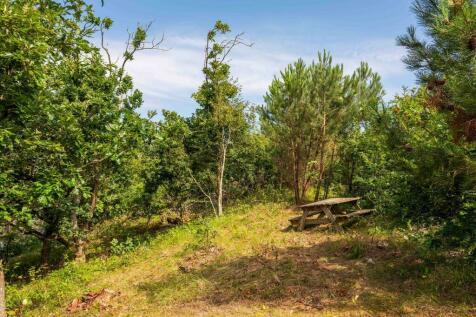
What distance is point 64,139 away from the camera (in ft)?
22.0

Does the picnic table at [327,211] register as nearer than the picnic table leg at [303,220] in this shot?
Yes

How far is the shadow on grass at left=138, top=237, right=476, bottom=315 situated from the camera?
5914mm

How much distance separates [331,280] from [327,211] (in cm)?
404

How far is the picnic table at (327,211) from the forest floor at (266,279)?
43 cm

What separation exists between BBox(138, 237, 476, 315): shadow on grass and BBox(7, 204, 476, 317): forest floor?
21 mm

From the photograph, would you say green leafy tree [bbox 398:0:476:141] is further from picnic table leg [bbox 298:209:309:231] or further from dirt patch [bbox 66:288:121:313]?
dirt patch [bbox 66:288:121:313]

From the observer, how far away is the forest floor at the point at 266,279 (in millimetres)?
6027

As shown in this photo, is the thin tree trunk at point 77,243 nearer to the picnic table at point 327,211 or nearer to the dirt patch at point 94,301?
the dirt patch at point 94,301

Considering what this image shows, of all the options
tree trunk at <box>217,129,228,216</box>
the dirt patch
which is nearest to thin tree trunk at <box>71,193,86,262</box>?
→ the dirt patch

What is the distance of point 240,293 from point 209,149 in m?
10.8

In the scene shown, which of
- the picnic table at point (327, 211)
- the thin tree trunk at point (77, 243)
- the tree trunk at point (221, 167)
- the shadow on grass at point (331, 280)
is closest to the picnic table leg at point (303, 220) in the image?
the picnic table at point (327, 211)

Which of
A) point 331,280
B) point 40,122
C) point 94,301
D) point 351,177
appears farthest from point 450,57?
point 351,177

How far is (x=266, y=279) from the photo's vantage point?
7906 mm

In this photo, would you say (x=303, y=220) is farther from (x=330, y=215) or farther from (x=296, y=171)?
(x=296, y=171)
